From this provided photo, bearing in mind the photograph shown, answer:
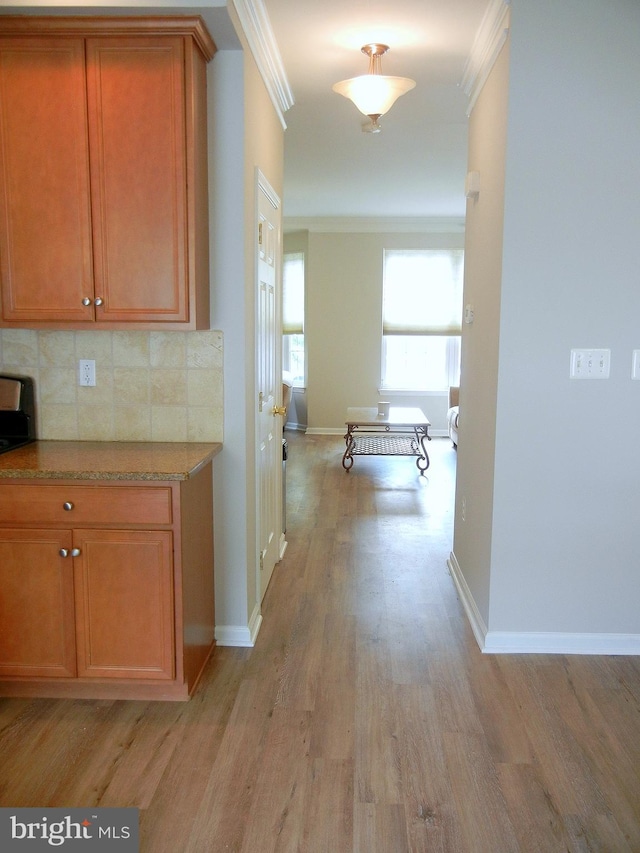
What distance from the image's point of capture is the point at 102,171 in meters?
2.64

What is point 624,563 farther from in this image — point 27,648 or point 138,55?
point 138,55

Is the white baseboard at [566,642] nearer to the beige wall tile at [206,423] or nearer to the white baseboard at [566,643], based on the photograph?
the white baseboard at [566,643]

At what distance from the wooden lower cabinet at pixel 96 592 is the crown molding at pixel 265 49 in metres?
1.81

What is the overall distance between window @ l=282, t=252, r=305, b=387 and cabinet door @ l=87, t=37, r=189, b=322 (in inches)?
247

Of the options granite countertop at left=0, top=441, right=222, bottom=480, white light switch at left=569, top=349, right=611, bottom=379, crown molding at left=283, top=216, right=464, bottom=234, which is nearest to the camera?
granite countertop at left=0, top=441, right=222, bottom=480

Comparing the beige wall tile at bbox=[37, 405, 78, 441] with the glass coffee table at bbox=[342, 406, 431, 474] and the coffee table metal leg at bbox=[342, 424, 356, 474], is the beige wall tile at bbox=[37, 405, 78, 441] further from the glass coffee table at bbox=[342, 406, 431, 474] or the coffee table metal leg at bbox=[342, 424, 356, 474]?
the coffee table metal leg at bbox=[342, 424, 356, 474]

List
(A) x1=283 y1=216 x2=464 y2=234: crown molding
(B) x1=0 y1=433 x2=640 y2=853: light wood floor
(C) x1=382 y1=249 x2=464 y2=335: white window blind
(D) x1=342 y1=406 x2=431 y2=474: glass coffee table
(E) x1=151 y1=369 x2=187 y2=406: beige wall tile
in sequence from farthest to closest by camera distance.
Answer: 1. (C) x1=382 y1=249 x2=464 y2=335: white window blind
2. (A) x1=283 y1=216 x2=464 y2=234: crown molding
3. (D) x1=342 y1=406 x2=431 y2=474: glass coffee table
4. (E) x1=151 y1=369 x2=187 y2=406: beige wall tile
5. (B) x1=0 y1=433 x2=640 y2=853: light wood floor

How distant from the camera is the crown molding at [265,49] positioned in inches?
109

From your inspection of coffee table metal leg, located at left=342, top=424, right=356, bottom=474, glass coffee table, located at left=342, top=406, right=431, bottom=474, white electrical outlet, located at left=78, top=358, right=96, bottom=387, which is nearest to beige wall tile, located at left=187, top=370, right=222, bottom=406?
white electrical outlet, located at left=78, top=358, right=96, bottom=387

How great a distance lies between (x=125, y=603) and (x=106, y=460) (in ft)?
1.71

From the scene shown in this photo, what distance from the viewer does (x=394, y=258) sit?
8.79 meters

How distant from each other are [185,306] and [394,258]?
648 centimetres

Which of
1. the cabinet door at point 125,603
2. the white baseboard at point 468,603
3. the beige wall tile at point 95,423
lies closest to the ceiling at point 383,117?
the beige wall tile at point 95,423

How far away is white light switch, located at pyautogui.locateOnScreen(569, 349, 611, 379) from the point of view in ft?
9.36
